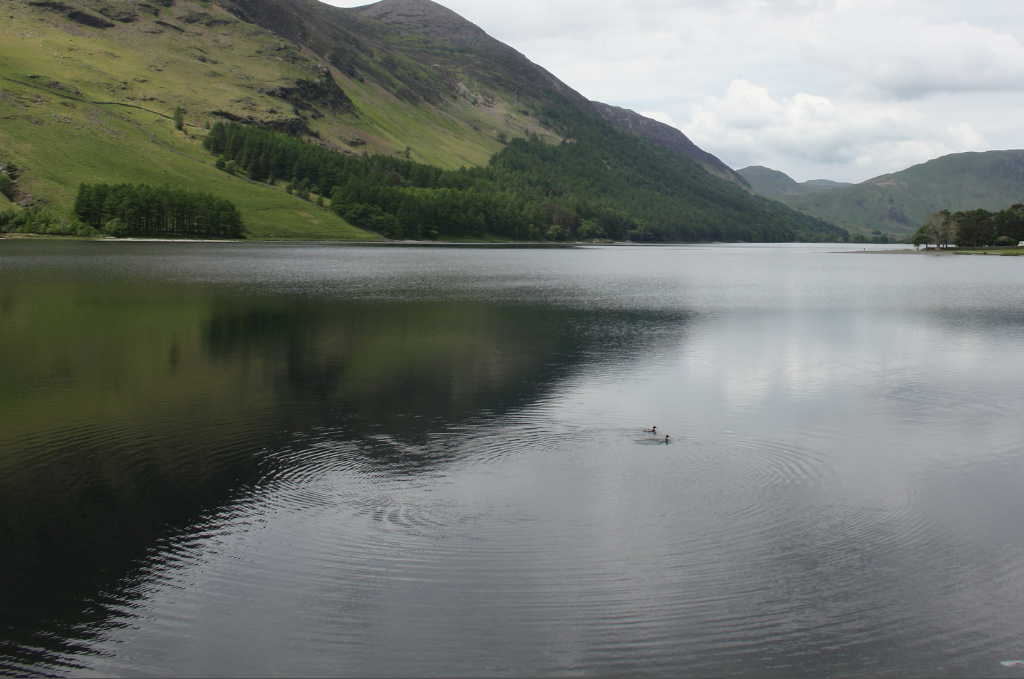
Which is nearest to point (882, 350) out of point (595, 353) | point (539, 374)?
point (595, 353)

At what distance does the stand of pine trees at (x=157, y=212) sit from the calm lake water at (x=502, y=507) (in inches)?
5984

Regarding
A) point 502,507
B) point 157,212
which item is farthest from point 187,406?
point 157,212

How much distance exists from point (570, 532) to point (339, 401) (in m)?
14.1

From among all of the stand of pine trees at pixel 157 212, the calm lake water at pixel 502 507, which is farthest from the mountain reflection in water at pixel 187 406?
the stand of pine trees at pixel 157 212

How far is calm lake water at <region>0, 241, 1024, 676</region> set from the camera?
11992 mm

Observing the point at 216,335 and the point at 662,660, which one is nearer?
the point at 662,660

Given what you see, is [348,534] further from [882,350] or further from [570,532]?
[882,350]

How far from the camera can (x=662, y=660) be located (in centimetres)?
1154

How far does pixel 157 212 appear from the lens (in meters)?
180

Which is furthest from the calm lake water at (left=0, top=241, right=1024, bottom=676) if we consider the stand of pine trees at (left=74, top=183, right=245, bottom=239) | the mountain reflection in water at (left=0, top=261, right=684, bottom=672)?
the stand of pine trees at (left=74, top=183, right=245, bottom=239)

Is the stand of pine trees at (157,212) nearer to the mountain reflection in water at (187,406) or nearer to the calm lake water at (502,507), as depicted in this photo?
the mountain reflection in water at (187,406)

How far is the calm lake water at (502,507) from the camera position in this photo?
12.0 meters

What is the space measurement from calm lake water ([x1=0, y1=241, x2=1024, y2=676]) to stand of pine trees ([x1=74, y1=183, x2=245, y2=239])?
15199cm

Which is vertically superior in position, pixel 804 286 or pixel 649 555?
pixel 804 286
